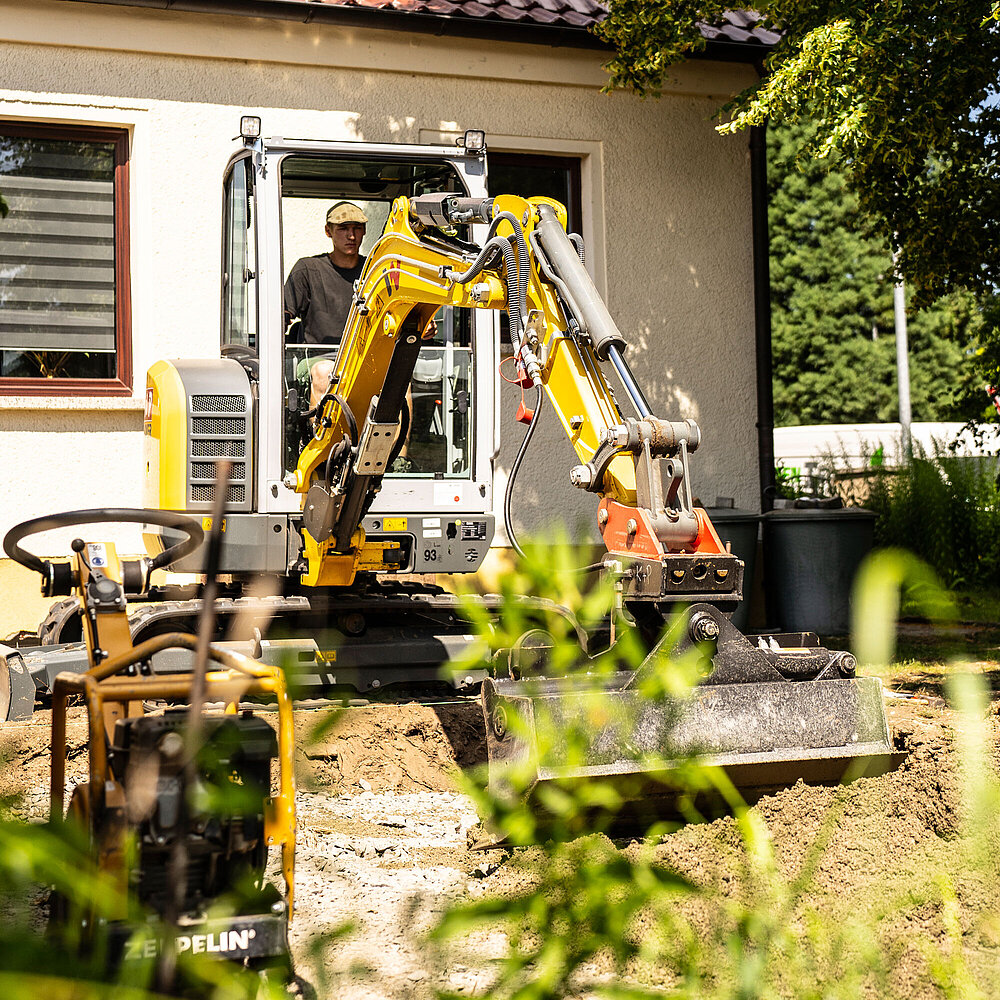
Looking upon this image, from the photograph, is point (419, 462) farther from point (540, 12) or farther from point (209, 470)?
point (540, 12)

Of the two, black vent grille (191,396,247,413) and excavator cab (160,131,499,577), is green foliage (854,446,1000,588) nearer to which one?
excavator cab (160,131,499,577)

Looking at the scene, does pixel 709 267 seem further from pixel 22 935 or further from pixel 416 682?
pixel 22 935

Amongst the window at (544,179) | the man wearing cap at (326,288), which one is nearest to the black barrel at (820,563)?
the window at (544,179)

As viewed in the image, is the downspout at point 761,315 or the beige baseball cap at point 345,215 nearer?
the beige baseball cap at point 345,215

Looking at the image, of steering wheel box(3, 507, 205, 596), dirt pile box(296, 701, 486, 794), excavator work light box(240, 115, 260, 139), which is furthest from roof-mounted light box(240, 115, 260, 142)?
steering wheel box(3, 507, 205, 596)

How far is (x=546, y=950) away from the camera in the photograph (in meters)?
1.52

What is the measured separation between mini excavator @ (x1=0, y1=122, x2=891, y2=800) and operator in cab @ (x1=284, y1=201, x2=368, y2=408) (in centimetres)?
13

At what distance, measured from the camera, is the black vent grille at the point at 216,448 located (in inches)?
260

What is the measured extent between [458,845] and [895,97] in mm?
5217

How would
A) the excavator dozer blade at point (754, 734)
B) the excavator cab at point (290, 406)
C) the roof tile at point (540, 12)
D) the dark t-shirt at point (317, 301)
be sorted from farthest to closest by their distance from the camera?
the roof tile at point (540, 12), the dark t-shirt at point (317, 301), the excavator cab at point (290, 406), the excavator dozer blade at point (754, 734)

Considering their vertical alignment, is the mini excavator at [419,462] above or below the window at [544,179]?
below

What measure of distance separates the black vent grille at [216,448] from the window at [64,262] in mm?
2586

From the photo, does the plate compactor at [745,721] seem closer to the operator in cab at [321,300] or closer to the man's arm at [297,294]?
the operator in cab at [321,300]

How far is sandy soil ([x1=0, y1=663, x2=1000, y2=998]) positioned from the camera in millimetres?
2939
